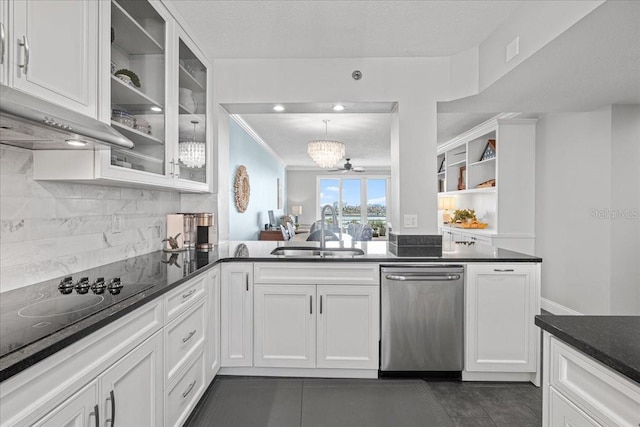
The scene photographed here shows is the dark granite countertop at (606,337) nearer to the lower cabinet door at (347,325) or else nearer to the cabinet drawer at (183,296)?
the lower cabinet door at (347,325)

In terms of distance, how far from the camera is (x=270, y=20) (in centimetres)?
228

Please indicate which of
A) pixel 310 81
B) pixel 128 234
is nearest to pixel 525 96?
pixel 310 81

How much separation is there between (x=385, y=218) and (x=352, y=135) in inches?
200

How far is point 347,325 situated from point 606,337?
1.65 metres

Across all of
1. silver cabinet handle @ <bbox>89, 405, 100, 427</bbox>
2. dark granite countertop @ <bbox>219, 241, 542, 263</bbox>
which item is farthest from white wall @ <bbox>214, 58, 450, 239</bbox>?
silver cabinet handle @ <bbox>89, 405, 100, 427</bbox>

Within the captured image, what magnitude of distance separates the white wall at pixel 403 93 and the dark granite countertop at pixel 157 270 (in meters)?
0.44

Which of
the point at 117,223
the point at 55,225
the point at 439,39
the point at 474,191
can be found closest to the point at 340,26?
the point at 439,39

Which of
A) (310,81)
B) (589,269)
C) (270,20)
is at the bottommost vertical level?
(589,269)

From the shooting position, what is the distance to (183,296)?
177 cm

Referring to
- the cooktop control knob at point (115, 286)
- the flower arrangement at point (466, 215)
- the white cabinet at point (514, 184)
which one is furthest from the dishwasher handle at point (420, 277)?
the flower arrangement at point (466, 215)

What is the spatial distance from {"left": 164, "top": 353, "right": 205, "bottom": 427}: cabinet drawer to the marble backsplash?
30.5 inches

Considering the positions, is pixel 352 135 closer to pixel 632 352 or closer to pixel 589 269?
pixel 589 269

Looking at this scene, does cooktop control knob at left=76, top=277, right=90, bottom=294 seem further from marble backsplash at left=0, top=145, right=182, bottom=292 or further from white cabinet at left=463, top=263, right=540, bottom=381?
white cabinet at left=463, top=263, right=540, bottom=381

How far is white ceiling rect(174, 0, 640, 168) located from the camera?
A: 1.97 meters
